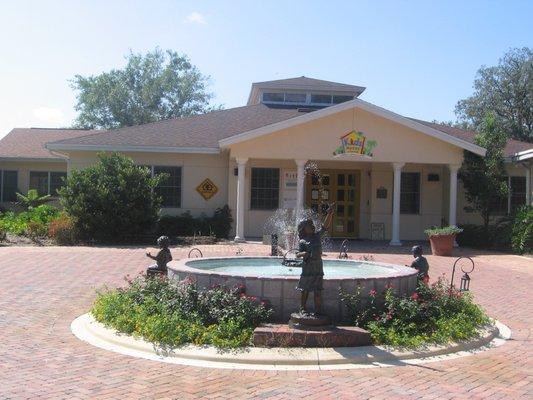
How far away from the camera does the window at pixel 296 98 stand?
28641 millimetres

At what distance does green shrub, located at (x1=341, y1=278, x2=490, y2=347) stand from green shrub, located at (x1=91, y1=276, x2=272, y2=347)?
3.99ft

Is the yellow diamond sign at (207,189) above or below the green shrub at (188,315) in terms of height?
above

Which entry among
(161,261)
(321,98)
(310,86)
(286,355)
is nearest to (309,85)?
(310,86)

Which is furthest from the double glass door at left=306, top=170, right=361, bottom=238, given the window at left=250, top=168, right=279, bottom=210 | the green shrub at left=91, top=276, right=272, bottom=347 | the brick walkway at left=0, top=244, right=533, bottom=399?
the green shrub at left=91, top=276, right=272, bottom=347

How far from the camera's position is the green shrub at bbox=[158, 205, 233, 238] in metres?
20.5

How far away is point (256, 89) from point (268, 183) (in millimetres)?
8968

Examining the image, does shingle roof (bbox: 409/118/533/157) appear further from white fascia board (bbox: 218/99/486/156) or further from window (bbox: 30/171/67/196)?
Result: window (bbox: 30/171/67/196)

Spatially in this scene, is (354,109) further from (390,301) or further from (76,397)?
(76,397)

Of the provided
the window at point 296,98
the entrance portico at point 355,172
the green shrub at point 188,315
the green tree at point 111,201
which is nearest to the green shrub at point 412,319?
the green shrub at point 188,315

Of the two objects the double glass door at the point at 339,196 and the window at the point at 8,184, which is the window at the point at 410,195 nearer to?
the double glass door at the point at 339,196

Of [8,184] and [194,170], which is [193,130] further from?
[8,184]

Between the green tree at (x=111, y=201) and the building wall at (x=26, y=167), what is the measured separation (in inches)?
284

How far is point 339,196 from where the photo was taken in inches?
872

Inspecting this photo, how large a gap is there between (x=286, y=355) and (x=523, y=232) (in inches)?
551
